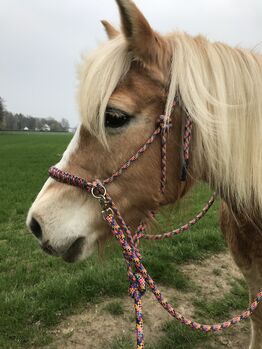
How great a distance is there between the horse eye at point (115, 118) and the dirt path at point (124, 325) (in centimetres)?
257

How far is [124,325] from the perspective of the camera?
12.6 ft

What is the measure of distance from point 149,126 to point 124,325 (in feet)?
8.86

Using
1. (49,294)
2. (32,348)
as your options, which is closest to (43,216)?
(32,348)

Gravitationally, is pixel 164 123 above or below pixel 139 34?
below

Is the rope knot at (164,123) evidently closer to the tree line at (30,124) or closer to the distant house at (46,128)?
the tree line at (30,124)

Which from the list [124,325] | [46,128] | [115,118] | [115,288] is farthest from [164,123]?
[46,128]

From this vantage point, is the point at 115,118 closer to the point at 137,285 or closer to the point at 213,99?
the point at 213,99

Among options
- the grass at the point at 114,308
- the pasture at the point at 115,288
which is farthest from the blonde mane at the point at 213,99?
the grass at the point at 114,308

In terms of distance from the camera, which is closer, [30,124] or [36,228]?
[36,228]

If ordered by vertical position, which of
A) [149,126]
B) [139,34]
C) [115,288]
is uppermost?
[139,34]

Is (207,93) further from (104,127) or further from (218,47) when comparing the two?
(104,127)

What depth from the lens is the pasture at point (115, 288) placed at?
361cm

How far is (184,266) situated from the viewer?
5.21 m

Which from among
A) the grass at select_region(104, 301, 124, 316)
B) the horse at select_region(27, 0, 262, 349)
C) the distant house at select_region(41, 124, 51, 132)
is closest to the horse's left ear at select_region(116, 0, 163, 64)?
the horse at select_region(27, 0, 262, 349)
